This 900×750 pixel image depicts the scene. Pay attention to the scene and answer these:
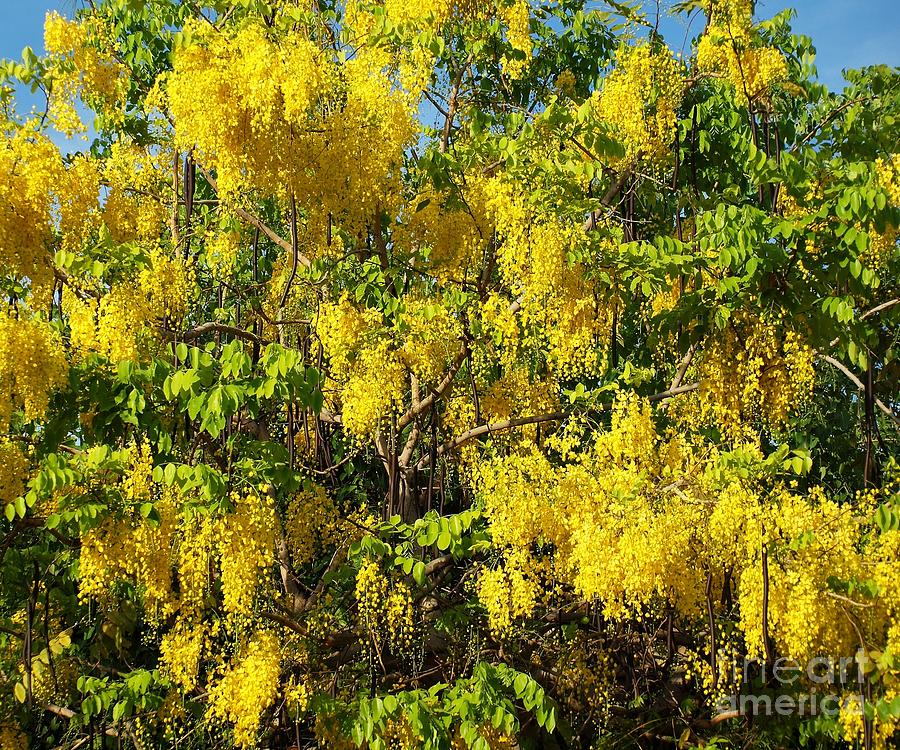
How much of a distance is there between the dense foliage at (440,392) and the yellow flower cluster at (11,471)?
0.01 metres

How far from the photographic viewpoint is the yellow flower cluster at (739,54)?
484 centimetres

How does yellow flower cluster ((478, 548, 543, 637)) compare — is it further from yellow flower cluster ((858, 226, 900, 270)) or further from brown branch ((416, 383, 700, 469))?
yellow flower cluster ((858, 226, 900, 270))

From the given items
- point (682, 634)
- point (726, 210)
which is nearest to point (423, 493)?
point (682, 634)

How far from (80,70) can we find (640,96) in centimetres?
295

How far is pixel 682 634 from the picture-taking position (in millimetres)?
4727

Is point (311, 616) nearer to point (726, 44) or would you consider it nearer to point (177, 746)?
point (177, 746)

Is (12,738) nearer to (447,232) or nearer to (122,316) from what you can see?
(122,316)

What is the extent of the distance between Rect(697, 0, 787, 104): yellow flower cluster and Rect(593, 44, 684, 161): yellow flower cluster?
0.26 m

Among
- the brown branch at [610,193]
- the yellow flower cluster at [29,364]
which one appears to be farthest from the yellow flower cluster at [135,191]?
the brown branch at [610,193]

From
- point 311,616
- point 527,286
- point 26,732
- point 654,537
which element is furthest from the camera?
point 26,732

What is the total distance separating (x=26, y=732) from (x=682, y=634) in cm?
368

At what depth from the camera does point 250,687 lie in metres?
3.76

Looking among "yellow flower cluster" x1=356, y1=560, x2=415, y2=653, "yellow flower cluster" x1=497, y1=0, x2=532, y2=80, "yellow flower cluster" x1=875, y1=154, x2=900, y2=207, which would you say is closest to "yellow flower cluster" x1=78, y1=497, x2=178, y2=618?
"yellow flower cluster" x1=356, y1=560, x2=415, y2=653

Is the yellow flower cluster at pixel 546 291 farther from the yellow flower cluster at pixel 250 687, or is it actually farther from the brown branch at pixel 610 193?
the yellow flower cluster at pixel 250 687
